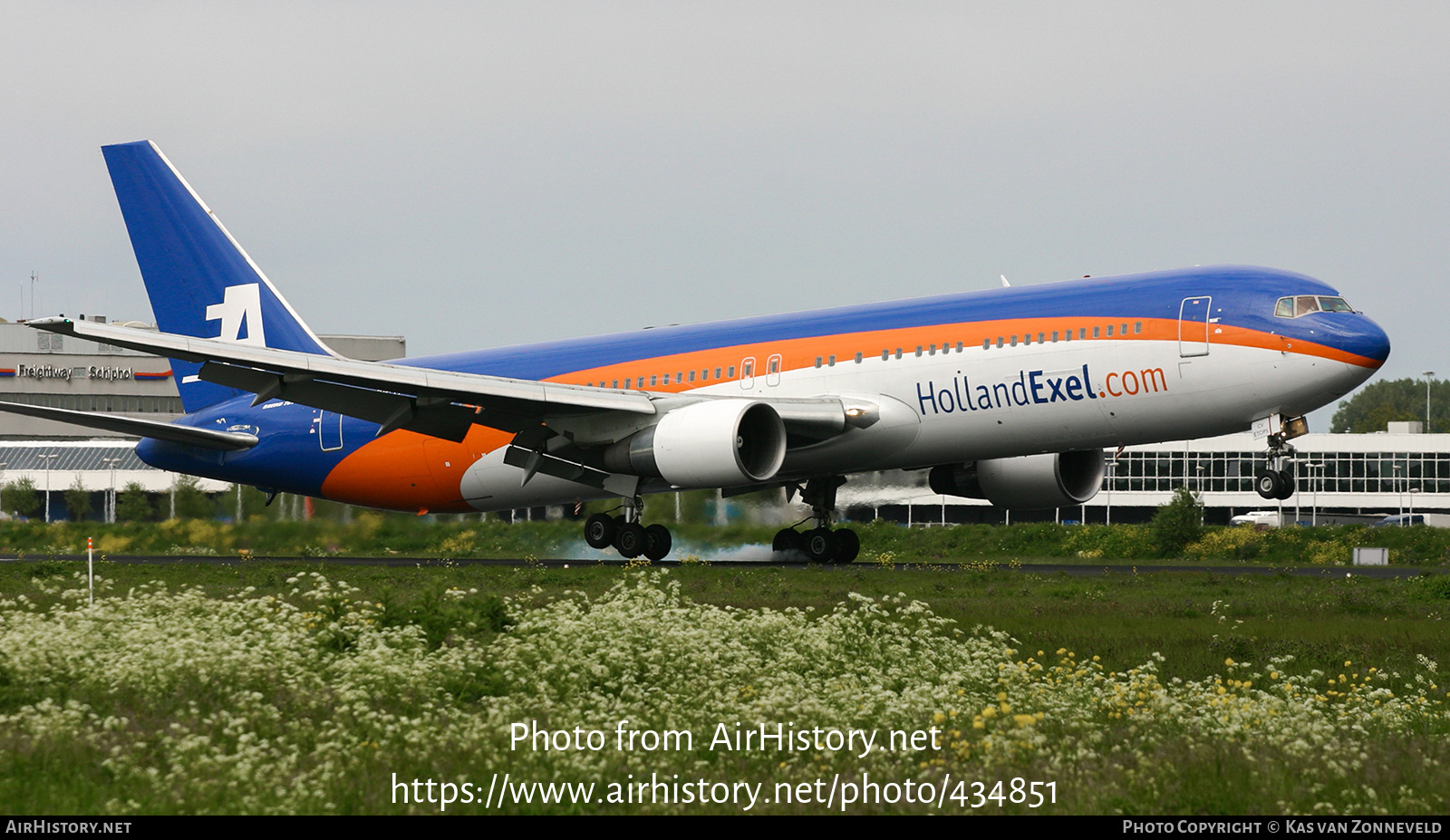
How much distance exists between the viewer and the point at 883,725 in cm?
866

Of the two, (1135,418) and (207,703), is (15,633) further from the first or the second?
(1135,418)

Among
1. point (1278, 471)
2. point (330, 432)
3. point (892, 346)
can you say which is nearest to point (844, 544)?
point (892, 346)

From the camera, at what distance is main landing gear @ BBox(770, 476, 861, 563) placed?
93.6ft

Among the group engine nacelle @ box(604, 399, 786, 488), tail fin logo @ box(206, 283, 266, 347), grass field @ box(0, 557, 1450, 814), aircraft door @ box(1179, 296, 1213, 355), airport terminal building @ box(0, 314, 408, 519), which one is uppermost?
airport terminal building @ box(0, 314, 408, 519)

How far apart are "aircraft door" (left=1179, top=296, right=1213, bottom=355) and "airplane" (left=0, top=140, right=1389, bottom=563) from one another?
1.3 inches

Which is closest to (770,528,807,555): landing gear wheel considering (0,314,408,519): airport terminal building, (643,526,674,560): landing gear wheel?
(643,526,674,560): landing gear wheel

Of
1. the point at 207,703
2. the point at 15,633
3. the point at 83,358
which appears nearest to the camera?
the point at 207,703

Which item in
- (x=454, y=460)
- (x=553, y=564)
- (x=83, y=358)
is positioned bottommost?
(x=553, y=564)

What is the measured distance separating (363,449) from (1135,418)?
51.9 feet

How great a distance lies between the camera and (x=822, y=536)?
28.7 meters

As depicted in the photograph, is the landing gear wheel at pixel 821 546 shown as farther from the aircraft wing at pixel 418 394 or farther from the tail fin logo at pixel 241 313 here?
the tail fin logo at pixel 241 313

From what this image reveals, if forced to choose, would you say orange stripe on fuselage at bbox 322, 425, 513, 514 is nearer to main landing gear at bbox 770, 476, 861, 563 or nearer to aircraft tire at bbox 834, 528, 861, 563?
main landing gear at bbox 770, 476, 861, 563

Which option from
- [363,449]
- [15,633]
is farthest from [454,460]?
[15,633]

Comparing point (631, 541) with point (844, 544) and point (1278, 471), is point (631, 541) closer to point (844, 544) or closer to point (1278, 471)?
point (844, 544)
